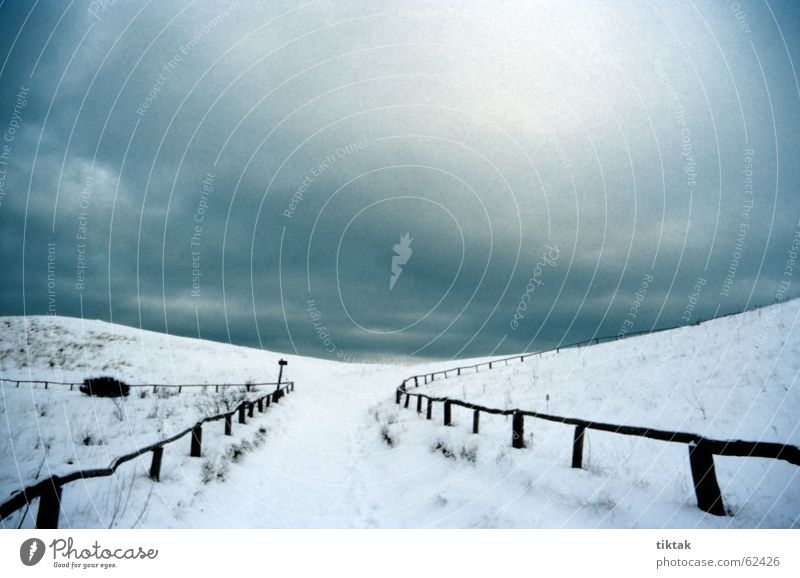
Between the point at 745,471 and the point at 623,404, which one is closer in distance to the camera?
the point at 745,471

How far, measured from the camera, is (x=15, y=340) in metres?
48.7

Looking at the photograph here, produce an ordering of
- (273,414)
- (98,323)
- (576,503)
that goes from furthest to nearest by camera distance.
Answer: (98,323) → (273,414) → (576,503)

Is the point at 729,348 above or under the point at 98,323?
under

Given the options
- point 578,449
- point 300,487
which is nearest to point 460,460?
point 578,449

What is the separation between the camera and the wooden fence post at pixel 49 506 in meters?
3.22

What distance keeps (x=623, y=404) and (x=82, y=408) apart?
60.4 feet

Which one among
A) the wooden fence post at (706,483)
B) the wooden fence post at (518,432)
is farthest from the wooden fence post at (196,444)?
the wooden fence post at (706,483)

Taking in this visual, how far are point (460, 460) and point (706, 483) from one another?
379cm

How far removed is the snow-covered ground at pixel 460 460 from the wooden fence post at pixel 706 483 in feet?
0.41

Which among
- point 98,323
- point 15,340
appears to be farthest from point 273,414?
point 98,323

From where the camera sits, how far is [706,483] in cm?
416
